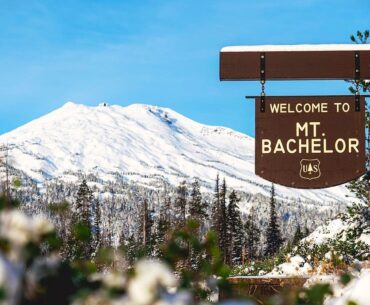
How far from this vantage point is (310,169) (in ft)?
24.8

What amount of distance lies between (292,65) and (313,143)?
904 millimetres

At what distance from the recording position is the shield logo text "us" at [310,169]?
7.53 metres

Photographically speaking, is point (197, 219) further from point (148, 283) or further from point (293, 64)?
point (293, 64)

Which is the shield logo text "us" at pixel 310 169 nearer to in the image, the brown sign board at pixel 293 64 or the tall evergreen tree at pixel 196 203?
the brown sign board at pixel 293 64

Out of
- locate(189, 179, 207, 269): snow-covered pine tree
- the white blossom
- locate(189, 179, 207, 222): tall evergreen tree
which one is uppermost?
locate(189, 179, 207, 222): tall evergreen tree

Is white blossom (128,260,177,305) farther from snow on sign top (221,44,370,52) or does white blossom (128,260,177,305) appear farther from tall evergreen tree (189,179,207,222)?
tall evergreen tree (189,179,207,222)

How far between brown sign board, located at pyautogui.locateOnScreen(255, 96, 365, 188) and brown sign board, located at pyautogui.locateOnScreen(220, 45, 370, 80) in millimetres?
411

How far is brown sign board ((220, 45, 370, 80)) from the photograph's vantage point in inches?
311

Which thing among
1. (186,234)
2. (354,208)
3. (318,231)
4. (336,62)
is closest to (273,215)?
(318,231)

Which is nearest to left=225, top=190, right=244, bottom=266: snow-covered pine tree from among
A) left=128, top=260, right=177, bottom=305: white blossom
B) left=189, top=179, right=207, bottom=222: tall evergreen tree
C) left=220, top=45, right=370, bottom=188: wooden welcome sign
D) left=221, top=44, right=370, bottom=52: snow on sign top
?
left=189, top=179, right=207, bottom=222: tall evergreen tree

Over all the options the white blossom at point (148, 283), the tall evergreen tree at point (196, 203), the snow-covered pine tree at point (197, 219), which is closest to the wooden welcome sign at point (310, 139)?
the snow-covered pine tree at point (197, 219)

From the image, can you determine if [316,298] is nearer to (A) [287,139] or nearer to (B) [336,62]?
(A) [287,139]

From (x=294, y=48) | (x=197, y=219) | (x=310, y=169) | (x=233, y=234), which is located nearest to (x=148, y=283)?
(x=197, y=219)

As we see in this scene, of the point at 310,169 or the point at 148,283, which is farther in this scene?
the point at 310,169
